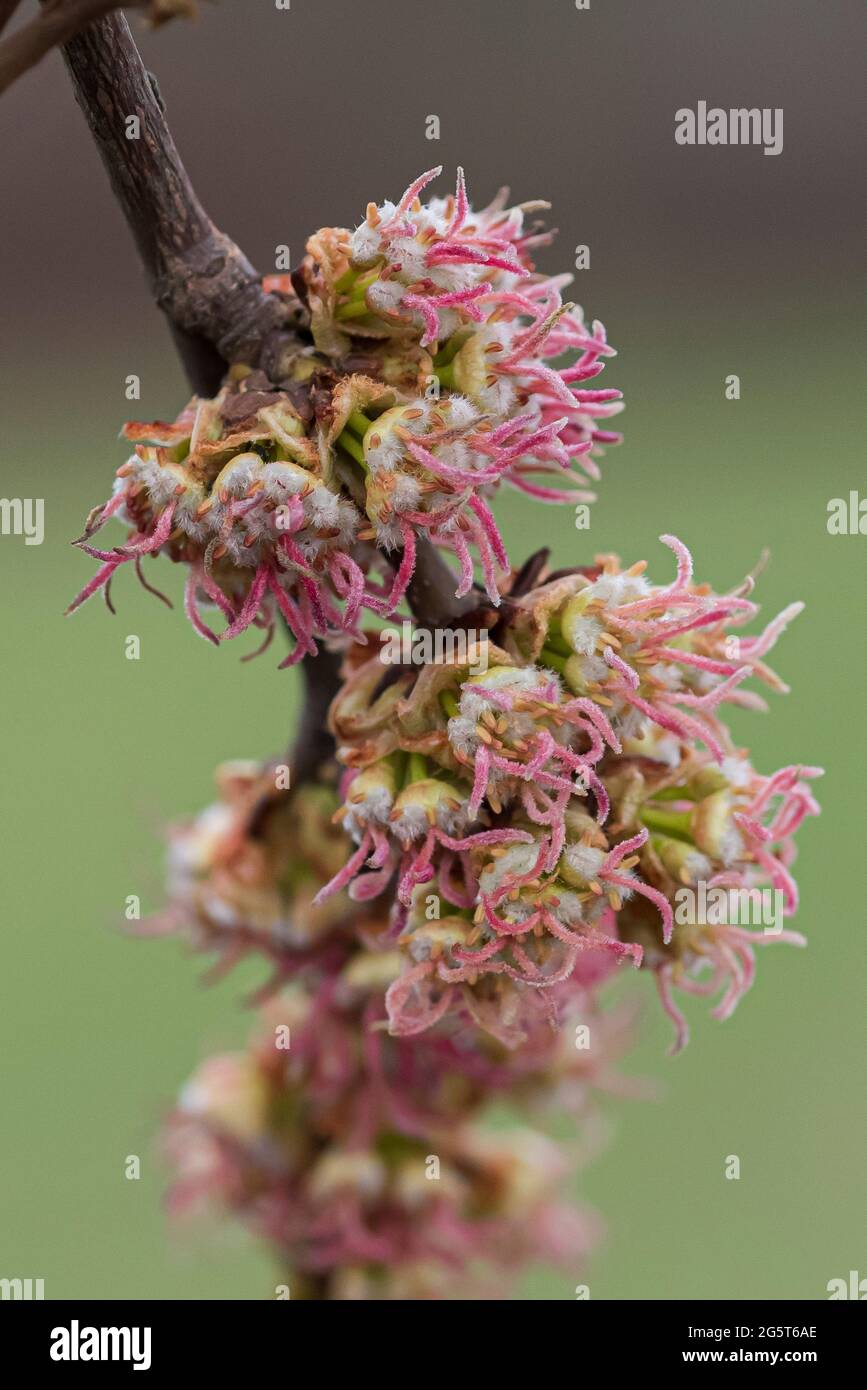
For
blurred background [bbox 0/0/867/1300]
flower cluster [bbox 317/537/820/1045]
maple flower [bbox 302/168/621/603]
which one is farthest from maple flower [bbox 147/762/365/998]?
blurred background [bbox 0/0/867/1300]

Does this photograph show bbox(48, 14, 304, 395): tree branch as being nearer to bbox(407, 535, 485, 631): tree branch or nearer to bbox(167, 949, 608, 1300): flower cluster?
bbox(407, 535, 485, 631): tree branch

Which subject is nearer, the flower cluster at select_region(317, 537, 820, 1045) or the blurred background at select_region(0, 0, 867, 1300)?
the flower cluster at select_region(317, 537, 820, 1045)

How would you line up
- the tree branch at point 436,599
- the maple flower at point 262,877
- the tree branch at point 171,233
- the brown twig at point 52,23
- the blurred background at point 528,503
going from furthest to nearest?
1. the blurred background at point 528,503
2. the maple flower at point 262,877
3. the tree branch at point 436,599
4. the tree branch at point 171,233
5. the brown twig at point 52,23

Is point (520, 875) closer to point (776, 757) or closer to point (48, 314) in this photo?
point (776, 757)

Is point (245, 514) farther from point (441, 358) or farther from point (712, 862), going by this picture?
point (712, 862)

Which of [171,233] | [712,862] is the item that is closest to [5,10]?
[171,233]

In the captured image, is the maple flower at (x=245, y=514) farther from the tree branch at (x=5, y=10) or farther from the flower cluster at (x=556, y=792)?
the tree branch at (x=5, y=10)

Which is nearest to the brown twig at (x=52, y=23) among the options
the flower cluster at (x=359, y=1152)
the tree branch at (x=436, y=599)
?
the tree branch at (x=436, y=599)
